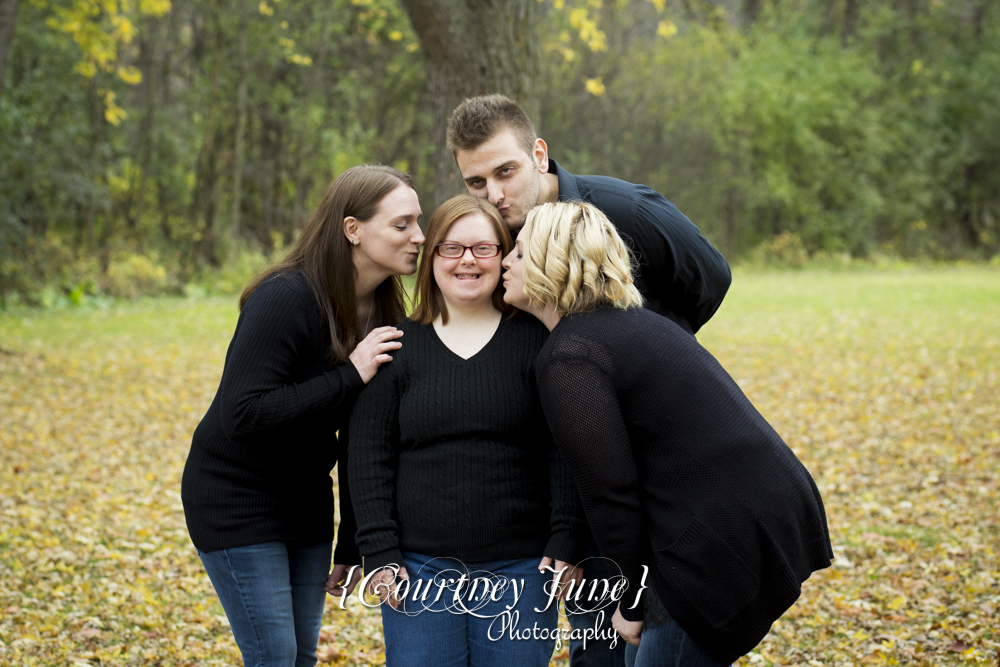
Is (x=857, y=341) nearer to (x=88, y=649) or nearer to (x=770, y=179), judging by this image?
(x=88, y=649)

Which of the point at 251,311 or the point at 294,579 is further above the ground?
the point at 251,311

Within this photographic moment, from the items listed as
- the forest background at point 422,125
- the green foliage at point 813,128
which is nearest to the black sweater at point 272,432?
the forest background at point 422,125

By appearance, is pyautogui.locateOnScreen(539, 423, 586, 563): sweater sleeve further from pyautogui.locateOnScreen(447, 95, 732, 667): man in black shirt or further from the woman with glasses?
pyautogui.locateOnScreen(447, 95, 732, 667): man in black shirt

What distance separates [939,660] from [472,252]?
307 centimetres

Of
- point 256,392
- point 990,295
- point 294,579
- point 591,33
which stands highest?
point 591,33

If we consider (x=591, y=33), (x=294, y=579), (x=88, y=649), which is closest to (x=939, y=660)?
(x=294, y=579)

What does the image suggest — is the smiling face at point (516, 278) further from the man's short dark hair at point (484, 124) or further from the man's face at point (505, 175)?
the man's short dark hair at point (484, 124)

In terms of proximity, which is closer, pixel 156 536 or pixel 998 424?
pixel 156 536

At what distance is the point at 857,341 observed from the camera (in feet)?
43.4

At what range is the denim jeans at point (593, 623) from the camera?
272cm

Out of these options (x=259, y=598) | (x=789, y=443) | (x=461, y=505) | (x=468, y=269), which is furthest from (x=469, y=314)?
(x=789, y=443)

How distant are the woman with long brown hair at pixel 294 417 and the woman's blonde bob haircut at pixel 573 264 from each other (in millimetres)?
540

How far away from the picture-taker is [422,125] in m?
26.3

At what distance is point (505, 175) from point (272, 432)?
1228 mm
